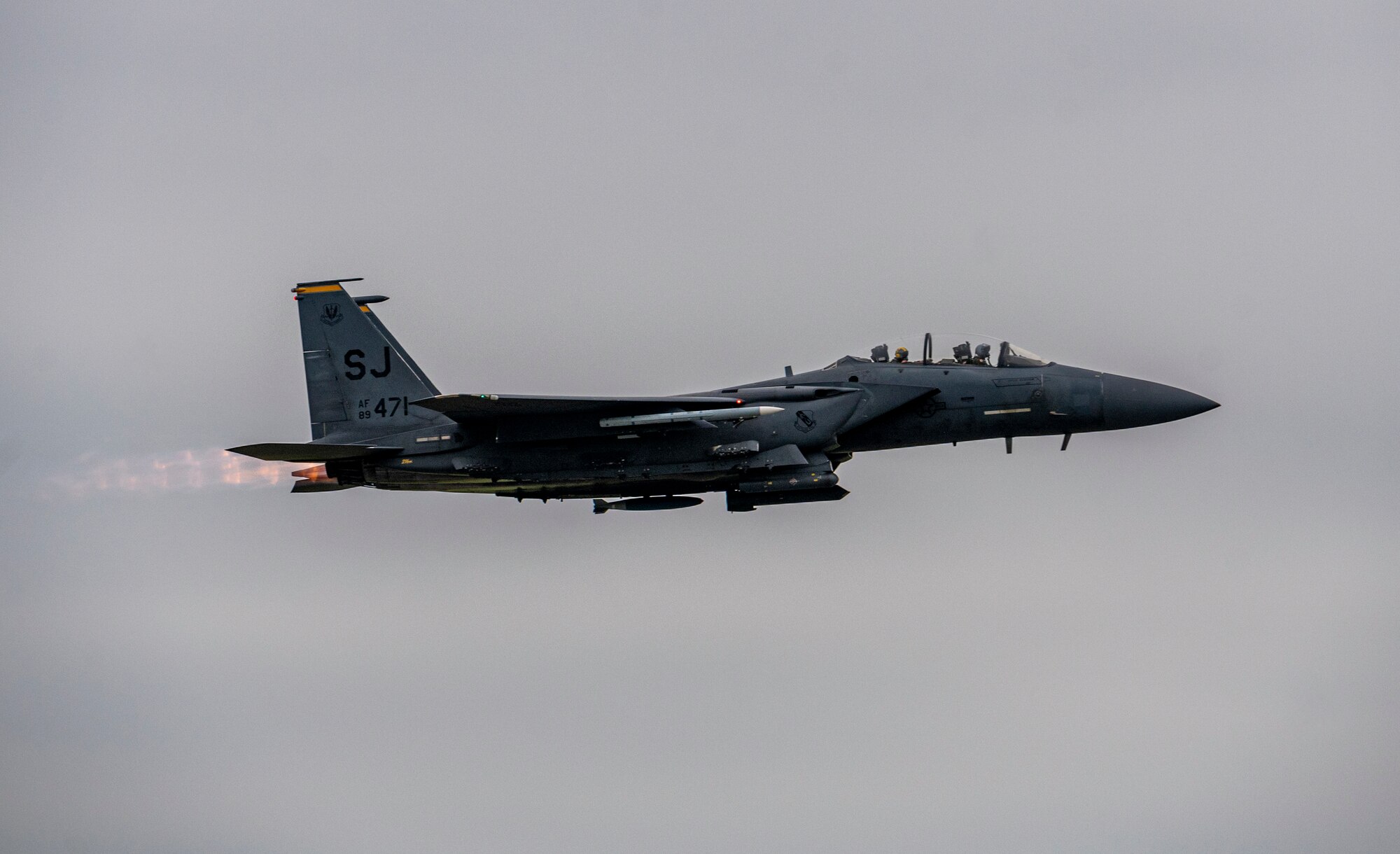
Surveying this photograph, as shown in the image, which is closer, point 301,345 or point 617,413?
point 617,413

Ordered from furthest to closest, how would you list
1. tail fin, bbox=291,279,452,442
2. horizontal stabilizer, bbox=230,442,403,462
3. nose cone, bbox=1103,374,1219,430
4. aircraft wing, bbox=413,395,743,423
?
tail fin, bbox=291,279,452,442, nose cone, bbox=1103,374,1219,430, horizontal stabilizer, bbox=230,442,403,462, aircraft wing, bbox=413,395,743,423

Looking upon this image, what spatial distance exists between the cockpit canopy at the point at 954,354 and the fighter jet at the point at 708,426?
0.03 m

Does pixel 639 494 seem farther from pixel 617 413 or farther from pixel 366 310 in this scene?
pixel 366 310

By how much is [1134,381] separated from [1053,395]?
151cm

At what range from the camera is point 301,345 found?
101 feet

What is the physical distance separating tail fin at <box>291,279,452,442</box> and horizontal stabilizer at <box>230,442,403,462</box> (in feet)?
2.49

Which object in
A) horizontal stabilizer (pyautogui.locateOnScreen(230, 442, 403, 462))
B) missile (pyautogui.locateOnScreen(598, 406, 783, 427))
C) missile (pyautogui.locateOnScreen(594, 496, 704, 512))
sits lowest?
missile (pyautogui.locateOnScreen(594, 496, 704, 512))

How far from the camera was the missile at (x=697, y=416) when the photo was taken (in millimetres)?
27922

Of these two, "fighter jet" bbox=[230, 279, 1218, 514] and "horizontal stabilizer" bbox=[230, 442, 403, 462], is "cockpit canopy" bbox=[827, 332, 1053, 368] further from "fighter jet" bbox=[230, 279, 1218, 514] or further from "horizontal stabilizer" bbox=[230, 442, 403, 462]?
"horizontal stabilizer" bbox=[230, 442, 403, 462]

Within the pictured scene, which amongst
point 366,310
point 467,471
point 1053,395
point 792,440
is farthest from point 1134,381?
point 366,310

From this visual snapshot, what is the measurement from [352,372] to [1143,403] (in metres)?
13.9

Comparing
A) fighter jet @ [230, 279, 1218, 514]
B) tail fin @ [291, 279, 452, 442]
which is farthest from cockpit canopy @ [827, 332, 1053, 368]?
tail fin @ [291, 279, 452, 442]

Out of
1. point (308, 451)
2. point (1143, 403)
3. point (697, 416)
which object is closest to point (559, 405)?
point (697, 416)

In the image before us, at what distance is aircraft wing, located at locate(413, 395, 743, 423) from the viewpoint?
1086 inches
